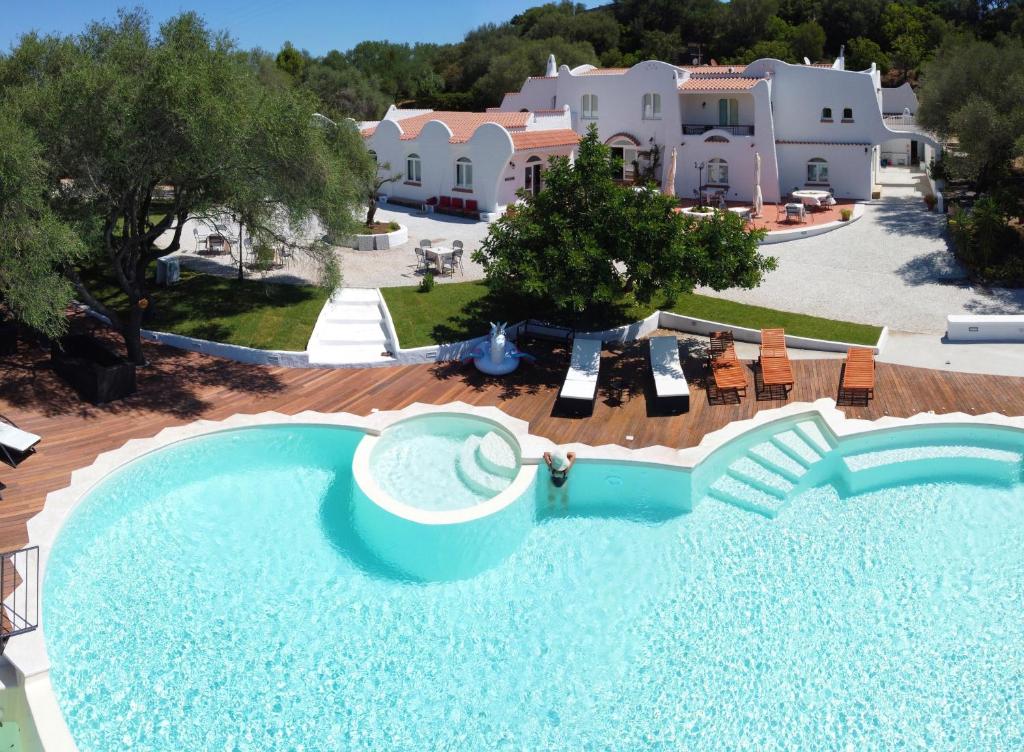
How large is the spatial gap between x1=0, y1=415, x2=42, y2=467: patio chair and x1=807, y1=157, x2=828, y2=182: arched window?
33253mm

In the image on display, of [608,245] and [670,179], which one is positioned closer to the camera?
[608,245]

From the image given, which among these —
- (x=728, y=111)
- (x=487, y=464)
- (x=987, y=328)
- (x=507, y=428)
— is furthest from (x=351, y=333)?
(x=728, y=111)

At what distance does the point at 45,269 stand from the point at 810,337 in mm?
17277

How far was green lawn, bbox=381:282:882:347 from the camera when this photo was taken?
72.6 ft

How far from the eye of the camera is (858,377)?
1886 cm

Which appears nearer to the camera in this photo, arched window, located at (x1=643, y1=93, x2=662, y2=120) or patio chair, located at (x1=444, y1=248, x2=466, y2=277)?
patio chair, located at (x1=444, y1=248, x2=466, y2=277)

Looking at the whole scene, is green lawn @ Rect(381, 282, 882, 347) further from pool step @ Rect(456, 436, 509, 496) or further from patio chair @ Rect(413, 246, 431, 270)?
pool step @ Rect(456, 436, 509, 496)

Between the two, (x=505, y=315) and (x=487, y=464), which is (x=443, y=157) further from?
(x=487, y=464)

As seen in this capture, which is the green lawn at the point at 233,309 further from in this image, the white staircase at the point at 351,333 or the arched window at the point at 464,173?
the arched window at the point at 464,173

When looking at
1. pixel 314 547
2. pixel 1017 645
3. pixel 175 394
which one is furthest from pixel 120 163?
pixel 1017 645

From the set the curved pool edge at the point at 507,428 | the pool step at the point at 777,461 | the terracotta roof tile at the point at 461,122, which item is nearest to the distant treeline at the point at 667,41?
the terracotta roof tile at the point at 461,122

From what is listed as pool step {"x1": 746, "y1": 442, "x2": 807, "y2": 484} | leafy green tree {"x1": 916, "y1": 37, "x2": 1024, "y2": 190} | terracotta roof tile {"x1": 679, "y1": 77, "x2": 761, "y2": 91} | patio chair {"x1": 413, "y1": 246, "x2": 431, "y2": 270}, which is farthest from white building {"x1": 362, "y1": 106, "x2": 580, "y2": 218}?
pool step {"x1": 746, "y1": 442, "x2": 807, "y2": 484}

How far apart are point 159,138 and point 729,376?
42.4ft

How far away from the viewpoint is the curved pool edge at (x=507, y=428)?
1460 centimetres
